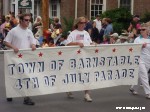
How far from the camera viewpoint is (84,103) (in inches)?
402

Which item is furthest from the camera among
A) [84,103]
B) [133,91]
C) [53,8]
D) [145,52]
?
[53,8]

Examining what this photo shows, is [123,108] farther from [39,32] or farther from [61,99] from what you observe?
[39,32]

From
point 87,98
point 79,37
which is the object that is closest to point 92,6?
point 79,37

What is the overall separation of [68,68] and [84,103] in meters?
0.82

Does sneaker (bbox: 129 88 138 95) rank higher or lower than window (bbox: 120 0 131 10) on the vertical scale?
lower

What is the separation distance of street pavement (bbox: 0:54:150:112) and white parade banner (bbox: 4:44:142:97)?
30 cm

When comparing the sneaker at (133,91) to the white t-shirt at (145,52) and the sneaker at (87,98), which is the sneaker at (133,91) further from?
the sneaker at (87,98)

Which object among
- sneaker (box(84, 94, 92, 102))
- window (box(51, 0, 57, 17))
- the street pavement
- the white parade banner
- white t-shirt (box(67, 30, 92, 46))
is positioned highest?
window (box(51, 0, 57, 17))

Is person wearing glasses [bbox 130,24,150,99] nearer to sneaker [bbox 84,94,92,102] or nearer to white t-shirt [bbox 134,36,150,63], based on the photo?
white t-shirt [bbox 134,36,150,63]

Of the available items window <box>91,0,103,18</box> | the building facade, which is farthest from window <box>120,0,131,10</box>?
window <box>91,0,103,18</box>

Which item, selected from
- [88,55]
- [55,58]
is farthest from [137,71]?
[55,58]

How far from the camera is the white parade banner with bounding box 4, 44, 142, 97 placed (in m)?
9.70

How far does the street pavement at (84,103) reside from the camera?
9578mm

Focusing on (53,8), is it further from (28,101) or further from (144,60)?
(28,101)
